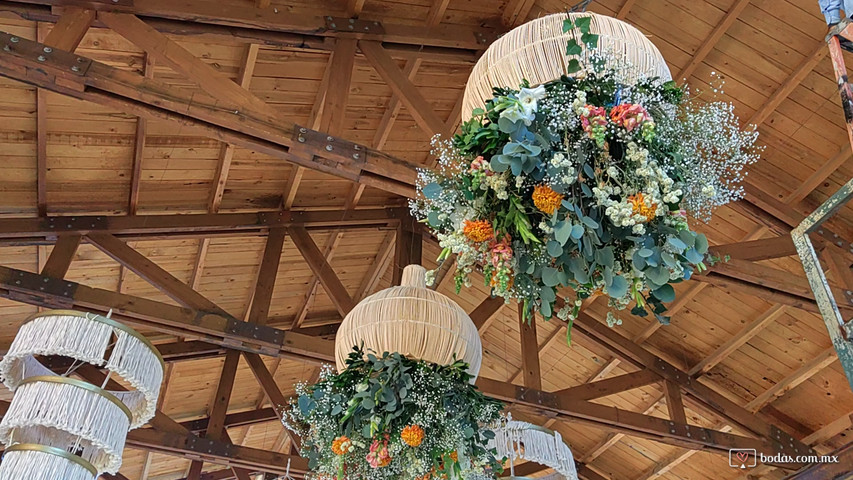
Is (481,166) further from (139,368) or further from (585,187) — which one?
(139,368)

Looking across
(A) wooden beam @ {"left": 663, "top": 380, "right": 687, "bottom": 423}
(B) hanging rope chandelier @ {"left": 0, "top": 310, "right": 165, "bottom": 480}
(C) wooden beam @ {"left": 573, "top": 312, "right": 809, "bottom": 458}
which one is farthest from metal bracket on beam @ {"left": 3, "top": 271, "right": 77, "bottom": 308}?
(A) wooden beam @ {"left": 663, "top": 380, "right": 687, "bottom": 423}

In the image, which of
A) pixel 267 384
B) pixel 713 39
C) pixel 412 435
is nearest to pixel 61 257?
pixel 267 384

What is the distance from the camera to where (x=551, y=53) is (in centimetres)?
220

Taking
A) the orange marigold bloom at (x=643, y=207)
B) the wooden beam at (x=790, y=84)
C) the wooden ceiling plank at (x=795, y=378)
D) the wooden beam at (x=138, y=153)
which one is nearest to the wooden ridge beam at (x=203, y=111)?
the wooden beam at (x=138, y=153)

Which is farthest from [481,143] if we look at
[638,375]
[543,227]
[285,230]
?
[638,375]

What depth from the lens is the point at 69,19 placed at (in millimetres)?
3605

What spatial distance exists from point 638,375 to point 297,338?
11.0 ft

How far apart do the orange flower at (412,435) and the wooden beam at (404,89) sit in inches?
66.1

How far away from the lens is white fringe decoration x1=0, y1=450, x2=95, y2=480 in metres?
3.09

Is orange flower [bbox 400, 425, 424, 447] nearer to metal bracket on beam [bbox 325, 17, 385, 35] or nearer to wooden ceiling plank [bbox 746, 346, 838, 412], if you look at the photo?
metal bracket on beam [bbox 325, 17, 385, 35]

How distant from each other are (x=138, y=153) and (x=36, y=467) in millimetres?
2449

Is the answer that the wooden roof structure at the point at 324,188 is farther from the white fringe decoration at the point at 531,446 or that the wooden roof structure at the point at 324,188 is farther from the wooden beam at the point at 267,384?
the white fringe decoration at the point at 531,446

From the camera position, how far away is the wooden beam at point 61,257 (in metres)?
4.77

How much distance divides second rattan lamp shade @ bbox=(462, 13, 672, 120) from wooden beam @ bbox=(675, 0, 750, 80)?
2.56 metres
